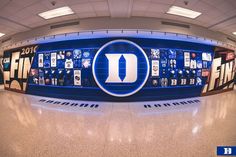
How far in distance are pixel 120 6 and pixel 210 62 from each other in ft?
17.5

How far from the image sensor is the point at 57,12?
3.63m

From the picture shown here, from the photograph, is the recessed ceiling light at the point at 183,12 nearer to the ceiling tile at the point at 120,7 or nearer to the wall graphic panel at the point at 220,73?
the ceiling tile at the point at 120,7

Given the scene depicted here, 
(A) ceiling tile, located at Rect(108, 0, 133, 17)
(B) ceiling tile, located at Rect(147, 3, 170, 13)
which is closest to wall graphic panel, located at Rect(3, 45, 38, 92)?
(A) ceiling tile, located at Rect(108, 0, 133, 17)

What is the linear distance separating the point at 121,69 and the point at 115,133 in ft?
9.09

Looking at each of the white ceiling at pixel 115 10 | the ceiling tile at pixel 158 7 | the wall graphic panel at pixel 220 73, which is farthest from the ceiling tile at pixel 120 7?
the wall graphic panel at pixel 220 73

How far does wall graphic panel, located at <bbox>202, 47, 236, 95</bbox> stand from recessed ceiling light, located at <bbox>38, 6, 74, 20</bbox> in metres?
6.24

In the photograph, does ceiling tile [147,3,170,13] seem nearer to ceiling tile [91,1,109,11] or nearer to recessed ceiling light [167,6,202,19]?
recessed ceiling light [167,6,202,19]

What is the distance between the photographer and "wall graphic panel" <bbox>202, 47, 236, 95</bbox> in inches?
246

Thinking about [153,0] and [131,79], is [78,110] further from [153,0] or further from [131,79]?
[153,0]

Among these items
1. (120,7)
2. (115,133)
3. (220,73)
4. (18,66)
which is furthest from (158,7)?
(18,66)

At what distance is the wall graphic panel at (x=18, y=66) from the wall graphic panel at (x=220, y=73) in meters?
8.51

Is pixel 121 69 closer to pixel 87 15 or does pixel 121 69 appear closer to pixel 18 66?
pixel 87 15

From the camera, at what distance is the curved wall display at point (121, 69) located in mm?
4902

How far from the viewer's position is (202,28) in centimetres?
461
